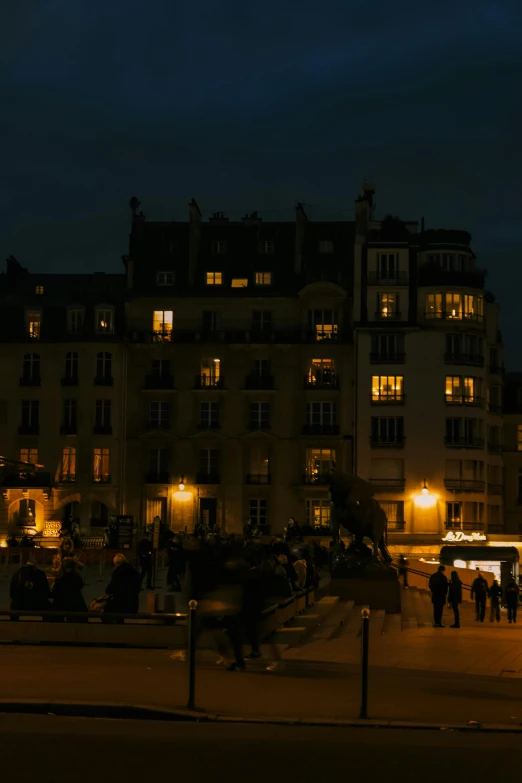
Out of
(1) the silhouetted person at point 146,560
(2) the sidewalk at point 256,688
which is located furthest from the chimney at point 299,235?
(2) the sidewalk at point 256,688

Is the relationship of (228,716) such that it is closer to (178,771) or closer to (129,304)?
(178,771)

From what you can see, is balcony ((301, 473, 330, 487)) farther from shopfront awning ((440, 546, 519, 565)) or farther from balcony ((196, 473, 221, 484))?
shopfront awning ((440, 546, 519, 565))

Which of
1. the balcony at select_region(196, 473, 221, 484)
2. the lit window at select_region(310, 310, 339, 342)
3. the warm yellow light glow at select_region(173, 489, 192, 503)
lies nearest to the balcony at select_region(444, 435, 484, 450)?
the lit window at select_region(310, 310, 339, 342)

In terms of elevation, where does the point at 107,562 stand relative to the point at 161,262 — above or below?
below

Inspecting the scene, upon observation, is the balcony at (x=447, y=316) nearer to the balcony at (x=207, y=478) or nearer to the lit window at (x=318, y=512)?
the lit window at (x=318, y=512)

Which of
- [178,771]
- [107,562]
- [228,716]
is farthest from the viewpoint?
[107,562]

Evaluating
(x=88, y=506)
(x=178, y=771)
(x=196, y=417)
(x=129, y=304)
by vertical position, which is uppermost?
(x=129, y=304)

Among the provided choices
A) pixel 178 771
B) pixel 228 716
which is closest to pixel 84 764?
pixel 178 771

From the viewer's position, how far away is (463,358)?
71.8m

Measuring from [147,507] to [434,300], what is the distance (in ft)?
66.1

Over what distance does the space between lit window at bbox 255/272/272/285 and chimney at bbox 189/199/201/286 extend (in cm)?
377

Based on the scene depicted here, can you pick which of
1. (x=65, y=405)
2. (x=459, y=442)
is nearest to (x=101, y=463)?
(x=65, y=405)

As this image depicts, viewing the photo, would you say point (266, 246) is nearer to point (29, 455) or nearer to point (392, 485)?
point (392, 485)

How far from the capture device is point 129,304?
241 feet
